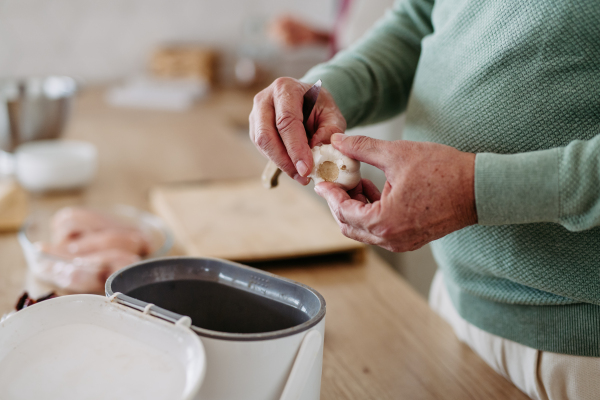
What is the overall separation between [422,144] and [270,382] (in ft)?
0.89

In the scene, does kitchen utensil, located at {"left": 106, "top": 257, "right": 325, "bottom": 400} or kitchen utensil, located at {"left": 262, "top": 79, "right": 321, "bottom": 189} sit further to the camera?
kitchen utensil, located at {"left": 262, "top": 79, "right": 321, "bottom": 189}

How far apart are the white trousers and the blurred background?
63.4 inches

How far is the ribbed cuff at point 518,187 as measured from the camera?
0.50 metres

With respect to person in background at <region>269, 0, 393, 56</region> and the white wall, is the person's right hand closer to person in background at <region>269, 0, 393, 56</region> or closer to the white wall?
person in background at <region>269, 0, 393, 56</region>

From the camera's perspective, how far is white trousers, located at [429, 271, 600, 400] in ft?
2.22

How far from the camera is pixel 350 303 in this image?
927mm

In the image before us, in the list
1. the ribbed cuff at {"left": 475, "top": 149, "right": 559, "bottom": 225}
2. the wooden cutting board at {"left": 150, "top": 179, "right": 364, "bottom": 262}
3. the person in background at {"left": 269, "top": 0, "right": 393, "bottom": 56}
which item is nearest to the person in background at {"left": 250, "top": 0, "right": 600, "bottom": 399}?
the ribbed cuff at {"left": 475, "top": 149, "right": 559, "bottom": 225}

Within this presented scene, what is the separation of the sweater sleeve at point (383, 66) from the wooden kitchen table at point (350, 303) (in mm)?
297

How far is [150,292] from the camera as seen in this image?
600 mm

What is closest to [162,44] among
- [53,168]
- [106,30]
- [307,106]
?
[106,30]

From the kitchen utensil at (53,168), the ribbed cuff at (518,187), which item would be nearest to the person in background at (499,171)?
the ribbed cuff at (518,187)

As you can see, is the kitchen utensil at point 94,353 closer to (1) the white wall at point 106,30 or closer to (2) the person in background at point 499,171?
(2) the person in background at point 499,171

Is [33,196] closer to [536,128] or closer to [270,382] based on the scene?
[270,382]

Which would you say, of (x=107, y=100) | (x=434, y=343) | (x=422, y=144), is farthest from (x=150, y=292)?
(x=107, y=100)
